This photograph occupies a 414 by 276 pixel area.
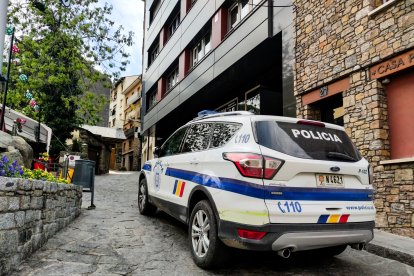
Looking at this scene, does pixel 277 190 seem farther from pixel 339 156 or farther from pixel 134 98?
pixel 134 98

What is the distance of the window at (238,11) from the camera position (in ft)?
40.1

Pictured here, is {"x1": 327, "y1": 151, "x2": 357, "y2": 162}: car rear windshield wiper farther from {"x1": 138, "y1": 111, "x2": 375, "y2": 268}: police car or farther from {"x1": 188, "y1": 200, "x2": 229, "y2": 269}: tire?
{"x1": 188, "y1": 200, "x2": 229, "y2": 269}: tire

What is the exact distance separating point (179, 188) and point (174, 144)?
1.05 meters

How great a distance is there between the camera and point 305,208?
3.32m

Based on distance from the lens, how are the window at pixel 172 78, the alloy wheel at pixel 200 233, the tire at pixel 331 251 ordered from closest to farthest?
the alloy wheel at pixel 200 233, the tire at pixel 331 251, the window at pixel 172 78

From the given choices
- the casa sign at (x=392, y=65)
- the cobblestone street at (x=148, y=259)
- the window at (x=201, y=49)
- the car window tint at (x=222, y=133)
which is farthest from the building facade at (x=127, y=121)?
the car window tint at (x=222, y=133)

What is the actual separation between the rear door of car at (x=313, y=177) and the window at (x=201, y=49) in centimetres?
1224

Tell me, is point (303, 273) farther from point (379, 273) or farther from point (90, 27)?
point (90, 27)

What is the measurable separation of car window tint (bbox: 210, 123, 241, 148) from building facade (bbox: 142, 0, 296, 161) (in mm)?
5541

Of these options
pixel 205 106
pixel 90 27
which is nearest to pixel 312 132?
pixel 205 106

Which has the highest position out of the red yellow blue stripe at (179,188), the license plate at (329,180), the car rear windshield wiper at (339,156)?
the car rear windshield wiper at (339,156)

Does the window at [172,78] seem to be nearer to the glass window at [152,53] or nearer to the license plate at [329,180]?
the glass window at [152,53]

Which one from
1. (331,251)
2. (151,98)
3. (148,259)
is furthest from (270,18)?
(151,98)

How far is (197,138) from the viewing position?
488 centimetres
